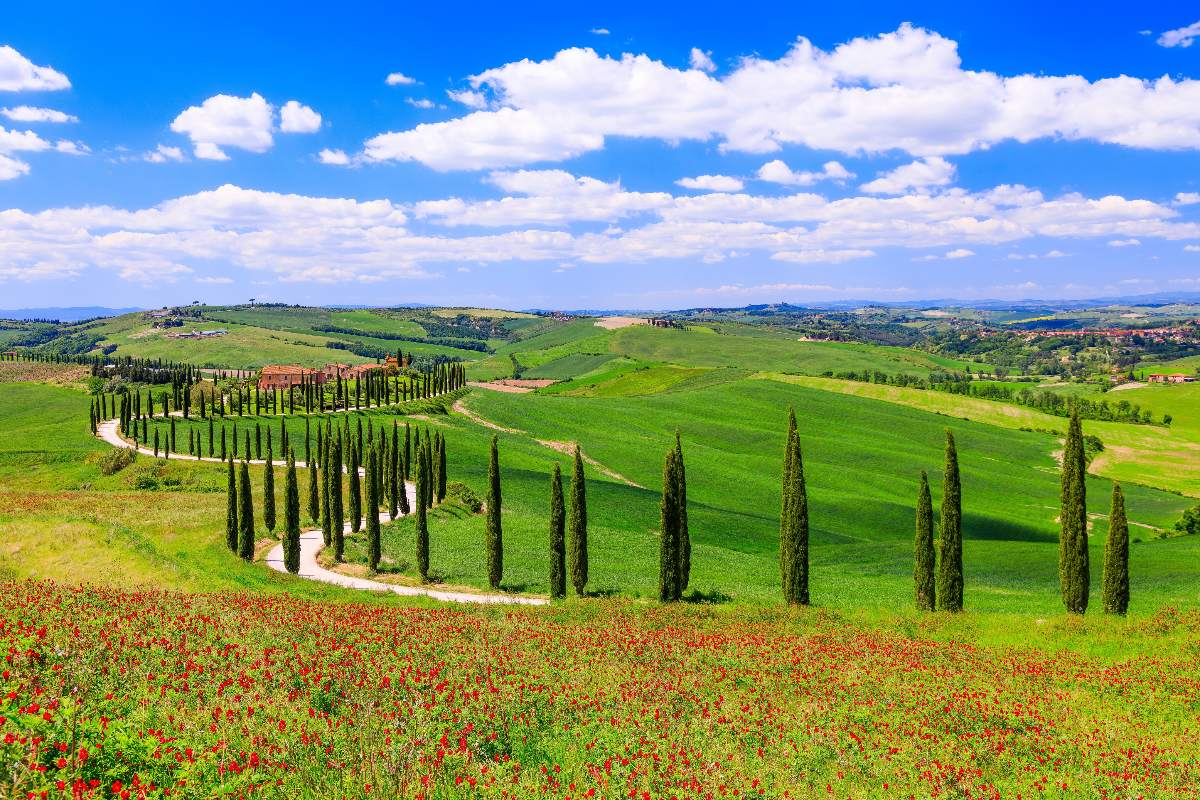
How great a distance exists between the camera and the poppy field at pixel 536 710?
9.92 meters

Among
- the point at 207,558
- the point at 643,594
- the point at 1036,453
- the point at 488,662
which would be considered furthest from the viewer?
the point at 1036,453

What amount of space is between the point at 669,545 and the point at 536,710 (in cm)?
2312

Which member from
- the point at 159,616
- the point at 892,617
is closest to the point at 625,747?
the point at 159,616

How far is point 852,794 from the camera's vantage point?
41.5ft

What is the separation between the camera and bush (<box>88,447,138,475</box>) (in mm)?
86044

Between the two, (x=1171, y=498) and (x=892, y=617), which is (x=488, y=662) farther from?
(x=1171, y=498)

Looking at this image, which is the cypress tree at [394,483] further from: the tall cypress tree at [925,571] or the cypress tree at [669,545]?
the tall cypress tree at [925,571]

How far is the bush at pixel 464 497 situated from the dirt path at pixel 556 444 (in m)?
12.9

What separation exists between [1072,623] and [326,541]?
49060 millimetres

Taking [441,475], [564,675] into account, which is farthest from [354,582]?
[564,675]

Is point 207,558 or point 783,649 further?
point 207,558

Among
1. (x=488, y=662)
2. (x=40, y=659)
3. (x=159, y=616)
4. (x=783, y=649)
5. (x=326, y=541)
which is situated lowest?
(x=326, y=541)

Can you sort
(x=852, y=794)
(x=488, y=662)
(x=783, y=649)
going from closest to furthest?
(x=852, y=794) < (x=488, y=662) < (x=783, y=649)

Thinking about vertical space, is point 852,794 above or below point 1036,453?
above
